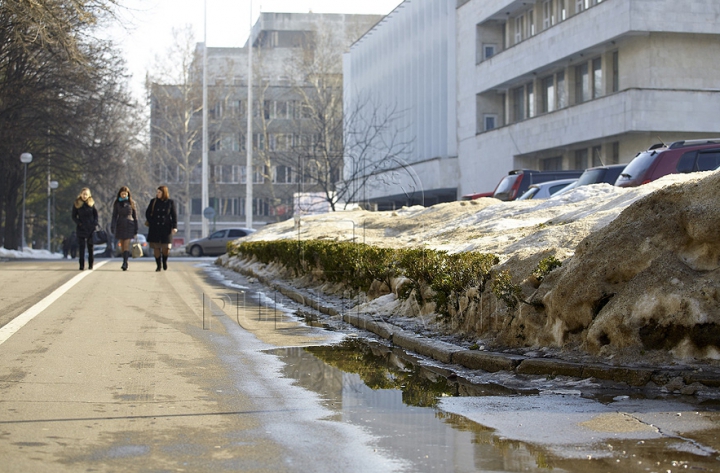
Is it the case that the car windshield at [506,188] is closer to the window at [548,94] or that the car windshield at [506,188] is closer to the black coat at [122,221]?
the black coat at [122,221]

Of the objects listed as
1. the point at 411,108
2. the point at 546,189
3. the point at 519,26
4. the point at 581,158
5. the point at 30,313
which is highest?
the point at 519,26

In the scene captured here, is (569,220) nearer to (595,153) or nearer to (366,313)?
(366,313)

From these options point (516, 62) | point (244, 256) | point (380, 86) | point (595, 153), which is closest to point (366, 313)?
point (244, 256)

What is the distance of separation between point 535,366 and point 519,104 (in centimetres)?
4344

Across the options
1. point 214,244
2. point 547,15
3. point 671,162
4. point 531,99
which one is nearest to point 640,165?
point 671,162

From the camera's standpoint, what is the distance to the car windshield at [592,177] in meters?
24.4

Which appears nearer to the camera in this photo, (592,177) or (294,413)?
(294,413)

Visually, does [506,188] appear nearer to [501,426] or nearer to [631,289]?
[631,289]

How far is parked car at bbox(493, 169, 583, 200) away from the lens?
30.8 meters

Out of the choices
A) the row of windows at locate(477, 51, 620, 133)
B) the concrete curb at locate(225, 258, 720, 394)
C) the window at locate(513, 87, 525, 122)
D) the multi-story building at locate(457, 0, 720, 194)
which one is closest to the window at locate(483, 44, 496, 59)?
the multi-story building at locate(457, 0, 720, 194)

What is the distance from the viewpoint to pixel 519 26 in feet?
165

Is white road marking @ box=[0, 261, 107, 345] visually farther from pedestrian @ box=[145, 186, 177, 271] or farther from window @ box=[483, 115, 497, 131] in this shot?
window @ box=[483, 115, 497, 131]

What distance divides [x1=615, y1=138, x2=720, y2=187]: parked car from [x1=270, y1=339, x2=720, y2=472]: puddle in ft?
41.7

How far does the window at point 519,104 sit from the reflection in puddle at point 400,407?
40.7 m
